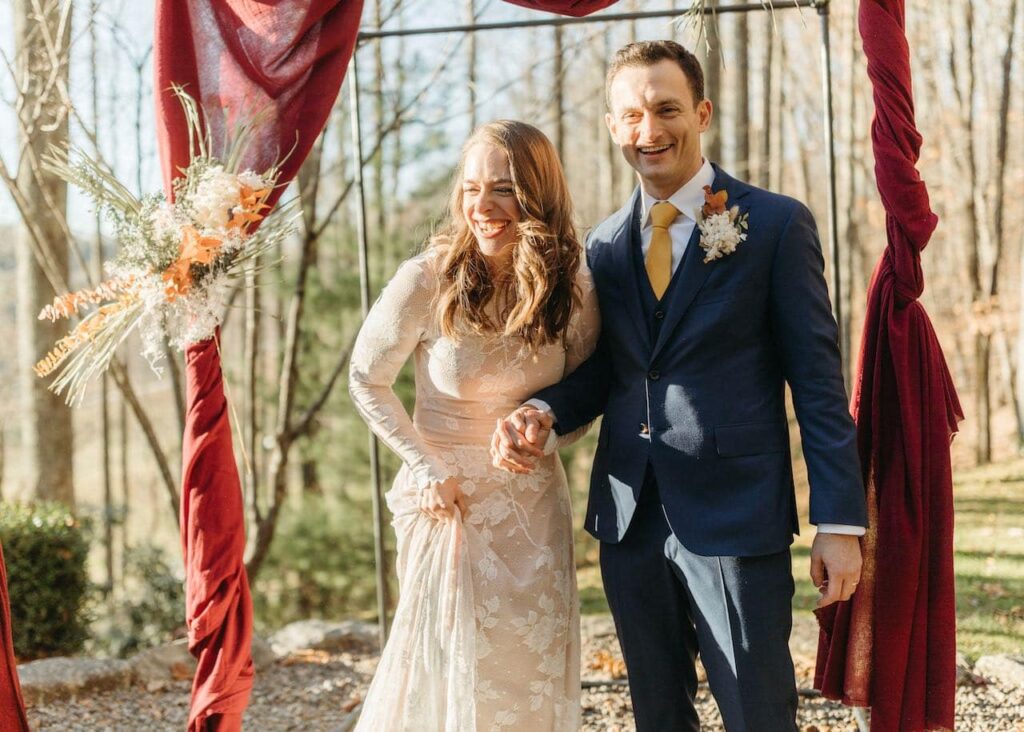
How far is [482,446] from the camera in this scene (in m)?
2.46

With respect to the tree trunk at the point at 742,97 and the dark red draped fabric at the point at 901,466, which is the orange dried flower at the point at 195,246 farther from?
the tree trunk at the point at 742,97

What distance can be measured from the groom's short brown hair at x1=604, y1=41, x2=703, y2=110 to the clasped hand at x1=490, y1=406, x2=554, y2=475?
0.85 metres

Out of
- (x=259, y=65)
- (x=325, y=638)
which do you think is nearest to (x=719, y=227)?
(x=259, y=65)

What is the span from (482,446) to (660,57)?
1035 millimetres

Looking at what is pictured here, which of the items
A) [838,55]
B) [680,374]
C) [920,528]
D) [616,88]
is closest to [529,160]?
[616,88]

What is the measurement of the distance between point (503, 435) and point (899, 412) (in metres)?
1.05

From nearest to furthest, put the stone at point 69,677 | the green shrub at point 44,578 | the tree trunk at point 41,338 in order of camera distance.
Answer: the stone at point 69,677, the green shrub at point 44,578, the tree trunk at point 41,338

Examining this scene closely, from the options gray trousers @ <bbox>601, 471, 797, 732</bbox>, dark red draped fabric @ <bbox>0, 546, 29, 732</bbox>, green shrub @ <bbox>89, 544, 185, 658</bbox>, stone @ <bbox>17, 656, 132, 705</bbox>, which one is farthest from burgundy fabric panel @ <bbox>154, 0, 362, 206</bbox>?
green shrub @ <bbox>89, 544, 185, 658</bbox>

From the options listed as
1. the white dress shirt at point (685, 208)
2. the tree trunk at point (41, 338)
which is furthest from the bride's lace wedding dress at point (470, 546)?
the tree trunk at point (41, 338)

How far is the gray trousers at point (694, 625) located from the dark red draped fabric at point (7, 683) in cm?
149

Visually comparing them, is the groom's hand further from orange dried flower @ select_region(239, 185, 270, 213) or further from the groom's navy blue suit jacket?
orange dried flower @ select_region(239, 185, 270, 213)

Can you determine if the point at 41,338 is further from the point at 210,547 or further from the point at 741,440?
the point at 741,440

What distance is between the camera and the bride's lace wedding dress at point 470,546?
2.39 metres

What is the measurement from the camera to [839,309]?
3.17 meters
